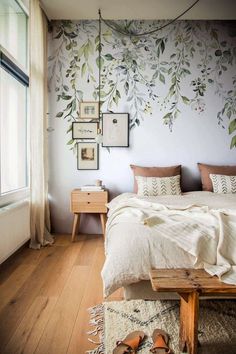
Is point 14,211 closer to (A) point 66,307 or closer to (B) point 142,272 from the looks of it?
(A) point 66,307

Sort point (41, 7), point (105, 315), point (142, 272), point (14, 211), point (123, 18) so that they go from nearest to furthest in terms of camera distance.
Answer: point (142, 272)
point (105, 315)
point (14, 211)
point (41, 7)
point (123, 18)

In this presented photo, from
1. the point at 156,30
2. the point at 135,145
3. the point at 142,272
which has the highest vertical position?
the point at 156,30

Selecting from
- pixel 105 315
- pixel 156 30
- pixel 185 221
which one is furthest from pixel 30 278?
pixel 156 30

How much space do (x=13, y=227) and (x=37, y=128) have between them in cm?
108

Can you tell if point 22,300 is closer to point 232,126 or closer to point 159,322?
point 159,322

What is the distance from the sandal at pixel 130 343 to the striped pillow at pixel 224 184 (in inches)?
77.6

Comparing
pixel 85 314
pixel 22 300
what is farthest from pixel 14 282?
pixel 85 314

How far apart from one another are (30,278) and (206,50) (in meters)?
3.26

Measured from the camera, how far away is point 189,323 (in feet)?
3.85

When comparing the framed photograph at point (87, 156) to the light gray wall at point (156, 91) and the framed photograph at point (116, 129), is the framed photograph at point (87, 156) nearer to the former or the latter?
the light gray wall at point (156, 91)

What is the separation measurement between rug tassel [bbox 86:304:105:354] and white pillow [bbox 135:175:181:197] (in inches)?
56.6

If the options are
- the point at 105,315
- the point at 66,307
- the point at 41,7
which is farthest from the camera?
the point at 41,7

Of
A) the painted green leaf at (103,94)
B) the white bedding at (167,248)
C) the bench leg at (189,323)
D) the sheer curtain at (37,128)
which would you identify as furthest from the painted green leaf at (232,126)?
the bench leg at (189,323)

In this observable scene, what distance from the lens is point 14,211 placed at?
7.99 ft
